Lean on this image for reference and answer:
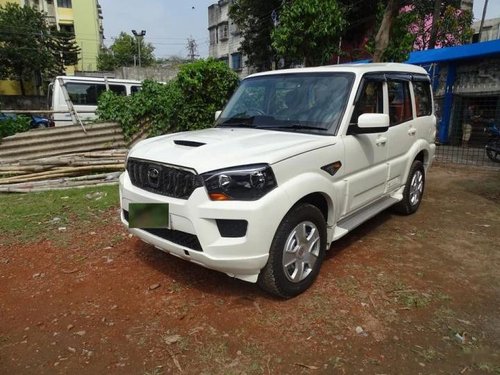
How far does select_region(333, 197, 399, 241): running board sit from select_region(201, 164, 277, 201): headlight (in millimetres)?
1160

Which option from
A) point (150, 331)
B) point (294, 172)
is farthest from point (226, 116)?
point (150, 331)

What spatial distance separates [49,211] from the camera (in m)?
5.33

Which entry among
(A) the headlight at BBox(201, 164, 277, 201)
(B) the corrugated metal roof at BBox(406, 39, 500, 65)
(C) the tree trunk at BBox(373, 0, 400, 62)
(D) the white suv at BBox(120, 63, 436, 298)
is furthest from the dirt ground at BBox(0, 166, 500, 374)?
(B) the corrugated metal roof at BBox(406, 39, 500, 65)

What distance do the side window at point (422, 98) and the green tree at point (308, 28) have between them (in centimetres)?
800

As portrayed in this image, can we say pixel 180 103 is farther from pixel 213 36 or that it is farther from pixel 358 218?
pixel 213 36

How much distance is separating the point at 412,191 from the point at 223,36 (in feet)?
115

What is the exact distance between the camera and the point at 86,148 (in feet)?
30.2

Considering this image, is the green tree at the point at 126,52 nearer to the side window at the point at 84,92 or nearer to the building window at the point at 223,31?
the building window at the point at 223,31

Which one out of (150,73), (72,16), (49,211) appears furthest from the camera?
(72,16)

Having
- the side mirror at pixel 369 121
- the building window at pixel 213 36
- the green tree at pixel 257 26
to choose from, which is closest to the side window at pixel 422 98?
the side mirror at pixel 369 121

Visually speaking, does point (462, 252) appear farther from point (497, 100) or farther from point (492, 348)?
point (497, 100)

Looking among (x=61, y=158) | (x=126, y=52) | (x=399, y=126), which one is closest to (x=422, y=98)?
(x=399, y=126)

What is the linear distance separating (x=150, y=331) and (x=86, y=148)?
7518 mm

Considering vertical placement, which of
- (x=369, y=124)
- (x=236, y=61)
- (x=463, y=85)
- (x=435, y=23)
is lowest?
(x=369, y=124)
